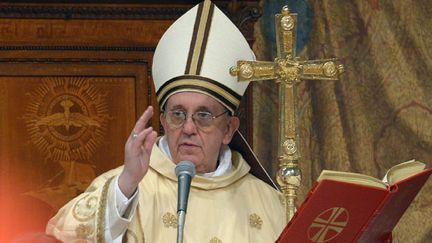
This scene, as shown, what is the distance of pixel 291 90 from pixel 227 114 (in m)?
0.39

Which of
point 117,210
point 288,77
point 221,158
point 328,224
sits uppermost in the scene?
point 288,77

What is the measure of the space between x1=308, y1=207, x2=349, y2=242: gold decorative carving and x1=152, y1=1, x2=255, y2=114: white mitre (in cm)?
94

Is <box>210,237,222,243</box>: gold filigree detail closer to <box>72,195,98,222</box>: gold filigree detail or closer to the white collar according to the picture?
the white collar

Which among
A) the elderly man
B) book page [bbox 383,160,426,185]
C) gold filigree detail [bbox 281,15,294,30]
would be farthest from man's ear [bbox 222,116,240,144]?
book page [bbox 383,160,426,185]

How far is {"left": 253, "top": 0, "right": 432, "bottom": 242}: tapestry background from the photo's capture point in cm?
661

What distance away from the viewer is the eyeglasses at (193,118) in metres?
4.80

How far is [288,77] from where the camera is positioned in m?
4.70

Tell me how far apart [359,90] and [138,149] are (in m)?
2.59

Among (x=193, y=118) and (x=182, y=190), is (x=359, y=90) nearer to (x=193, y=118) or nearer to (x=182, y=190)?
(x=193, y=118)

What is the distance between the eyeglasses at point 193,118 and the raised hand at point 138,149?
46 centimetres

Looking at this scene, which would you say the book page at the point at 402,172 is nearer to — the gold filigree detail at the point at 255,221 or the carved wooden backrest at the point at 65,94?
the gold filigree detail at the point at 255,221

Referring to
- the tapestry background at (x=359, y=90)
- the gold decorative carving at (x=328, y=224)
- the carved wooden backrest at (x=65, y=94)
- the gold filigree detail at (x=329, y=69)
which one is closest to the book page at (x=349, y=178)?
the gold decorative carving at (x=328, y=224)

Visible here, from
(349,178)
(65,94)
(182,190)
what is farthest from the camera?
(65,94)

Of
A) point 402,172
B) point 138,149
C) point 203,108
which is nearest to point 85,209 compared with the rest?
point 138,149
